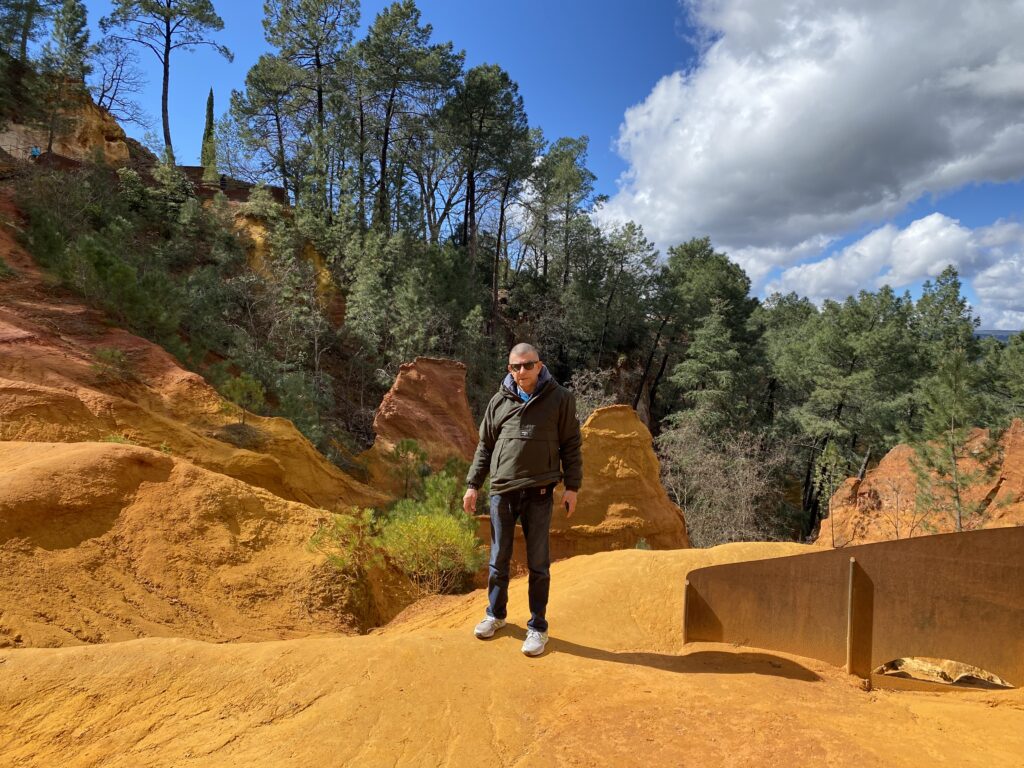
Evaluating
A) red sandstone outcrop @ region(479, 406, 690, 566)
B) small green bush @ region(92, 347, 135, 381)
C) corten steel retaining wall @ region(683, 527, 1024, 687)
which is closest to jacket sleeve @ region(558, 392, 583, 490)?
corten steel retaining wall @ region(683, 527, 1024, 687)

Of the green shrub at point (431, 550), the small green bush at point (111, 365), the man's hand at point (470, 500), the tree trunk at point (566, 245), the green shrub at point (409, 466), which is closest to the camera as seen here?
the man's hand at point (470, 500)

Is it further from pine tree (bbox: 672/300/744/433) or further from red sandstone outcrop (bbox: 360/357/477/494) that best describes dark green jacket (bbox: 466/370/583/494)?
pine tree (bbox: 672/300/744/433)

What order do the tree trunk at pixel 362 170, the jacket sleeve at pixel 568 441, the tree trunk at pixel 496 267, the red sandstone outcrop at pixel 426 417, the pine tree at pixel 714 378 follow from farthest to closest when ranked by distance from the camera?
the tree trunk at pixel 496 267 → the pine tree at pixel 714 378 → the tree trunk at pixel 362 170 → the red sandstone outcrop at pixel 426 417 → the jacket sleeve at pixel 568 441

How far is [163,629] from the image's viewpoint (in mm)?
3650

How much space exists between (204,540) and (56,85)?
892 inches

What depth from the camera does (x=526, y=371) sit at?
3.27 m

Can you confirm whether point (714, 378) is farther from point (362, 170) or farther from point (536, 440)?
point (536, 440)

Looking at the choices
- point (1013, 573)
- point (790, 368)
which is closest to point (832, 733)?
point (1013, 573)

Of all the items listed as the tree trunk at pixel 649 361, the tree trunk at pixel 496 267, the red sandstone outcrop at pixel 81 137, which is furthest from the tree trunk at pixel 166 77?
the tree trunk at pixel 649 361

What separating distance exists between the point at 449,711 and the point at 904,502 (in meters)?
17.2

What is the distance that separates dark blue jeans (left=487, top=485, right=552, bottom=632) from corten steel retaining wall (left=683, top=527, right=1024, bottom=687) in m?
1.23

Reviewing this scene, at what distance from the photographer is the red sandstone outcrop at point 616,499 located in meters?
10.9

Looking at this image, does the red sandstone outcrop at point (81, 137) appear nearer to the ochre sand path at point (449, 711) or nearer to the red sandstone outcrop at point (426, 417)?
the red sandstone outcrop at point (426, 417)

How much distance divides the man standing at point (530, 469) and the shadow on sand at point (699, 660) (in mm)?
195
